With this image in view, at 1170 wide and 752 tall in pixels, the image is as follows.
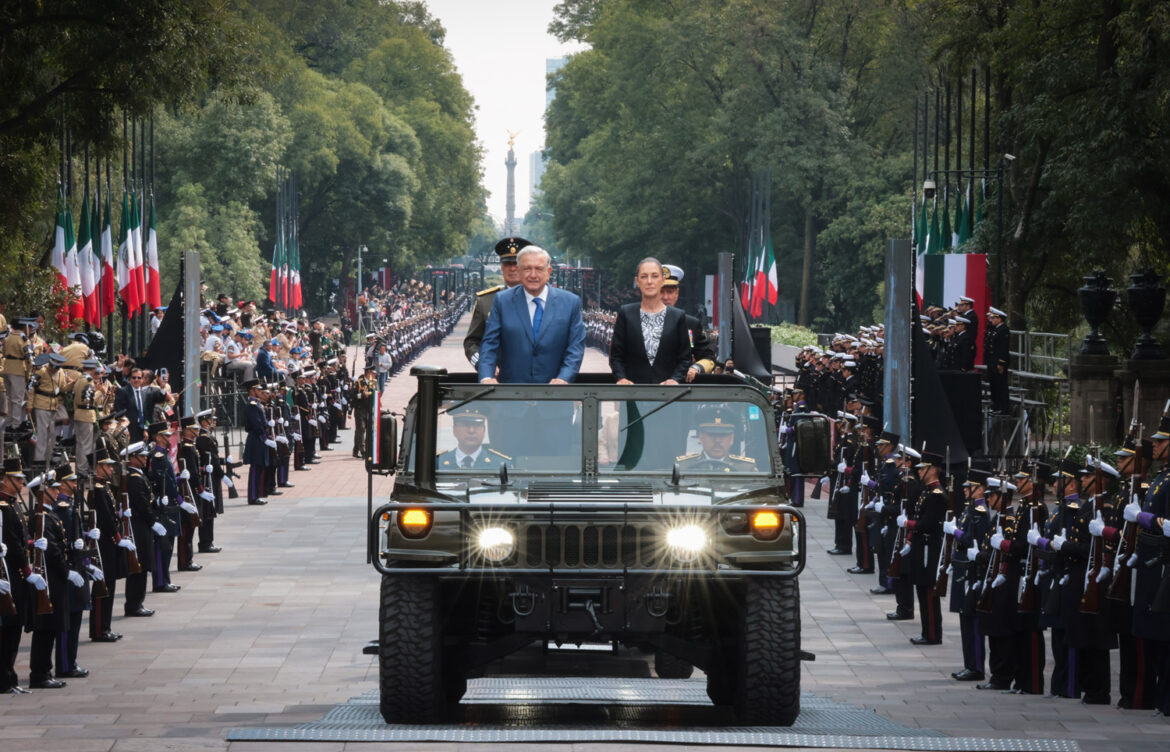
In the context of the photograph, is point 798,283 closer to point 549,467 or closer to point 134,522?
point 134,522

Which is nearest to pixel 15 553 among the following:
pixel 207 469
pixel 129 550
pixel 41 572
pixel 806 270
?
pixel 41 572

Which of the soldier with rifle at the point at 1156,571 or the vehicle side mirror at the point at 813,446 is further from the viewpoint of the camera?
the soldier with rifle at the point at 1156,571

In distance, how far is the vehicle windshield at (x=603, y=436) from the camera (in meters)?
10.2

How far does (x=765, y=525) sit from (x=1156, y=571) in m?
4.20

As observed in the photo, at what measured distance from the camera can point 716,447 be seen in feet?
33.8

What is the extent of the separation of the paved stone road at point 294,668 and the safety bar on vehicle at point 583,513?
3.70ft

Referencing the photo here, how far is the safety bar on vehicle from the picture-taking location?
927 cm

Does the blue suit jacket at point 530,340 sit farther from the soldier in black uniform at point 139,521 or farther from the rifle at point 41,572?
the soldier in black uniform at point 139,521

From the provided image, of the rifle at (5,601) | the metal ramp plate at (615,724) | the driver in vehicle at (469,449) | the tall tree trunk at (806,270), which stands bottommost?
the metal ramp plate at (615,724)

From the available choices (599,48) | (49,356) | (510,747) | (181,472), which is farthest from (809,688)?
(599,48)

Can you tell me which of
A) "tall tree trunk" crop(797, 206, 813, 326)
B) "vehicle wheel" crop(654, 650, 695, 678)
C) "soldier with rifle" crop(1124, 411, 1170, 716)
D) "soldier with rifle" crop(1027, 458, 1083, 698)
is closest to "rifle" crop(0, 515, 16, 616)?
"vehicle wheel" crop(654, 650, 695, 678)

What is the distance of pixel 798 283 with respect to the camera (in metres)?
70.1

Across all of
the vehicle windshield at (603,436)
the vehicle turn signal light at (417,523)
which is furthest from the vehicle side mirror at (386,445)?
the vehicle turn signal light at (417,523)

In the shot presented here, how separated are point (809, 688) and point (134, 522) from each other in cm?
725
